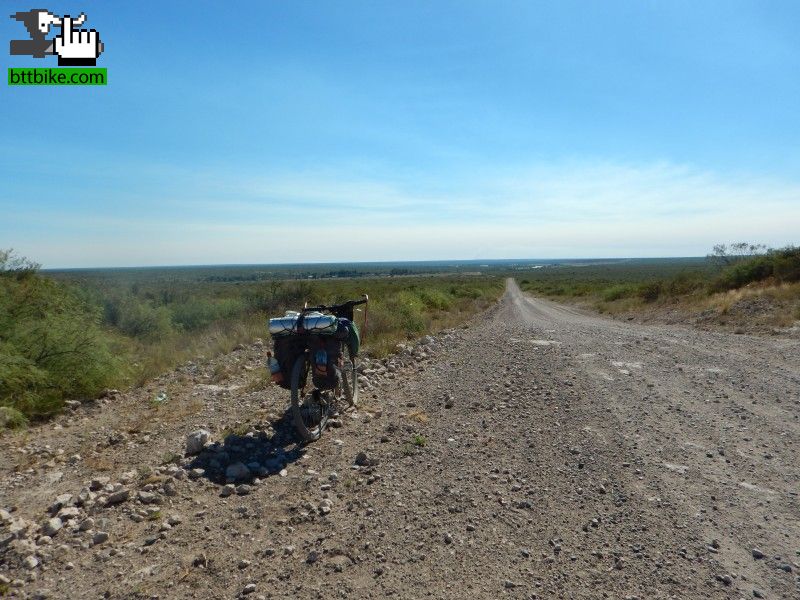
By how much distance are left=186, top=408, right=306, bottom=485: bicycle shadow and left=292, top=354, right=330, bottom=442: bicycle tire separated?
0.55 feet

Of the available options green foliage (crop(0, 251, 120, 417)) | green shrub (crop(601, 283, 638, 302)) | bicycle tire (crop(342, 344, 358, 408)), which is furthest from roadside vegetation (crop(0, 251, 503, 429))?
green shrub (crop(601, 283, 638, 302))

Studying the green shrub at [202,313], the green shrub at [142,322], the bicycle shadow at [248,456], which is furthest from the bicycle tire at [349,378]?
the green shrub at [202,313]

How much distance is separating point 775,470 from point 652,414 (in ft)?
5.89

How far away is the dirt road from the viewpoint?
3.21 metres

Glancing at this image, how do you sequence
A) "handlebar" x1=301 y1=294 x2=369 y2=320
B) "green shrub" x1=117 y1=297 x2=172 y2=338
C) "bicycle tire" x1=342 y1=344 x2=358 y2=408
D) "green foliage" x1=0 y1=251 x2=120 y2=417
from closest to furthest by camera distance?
"handlebar" x1=301 y1=294 x2=369 y2=320
"bicycle tire" x1=342 y1=344 x2=358 y2=408
"green foliage" x1=0 y1=251 x2=120 y2=417
"green shrub" x1=117 y1=297 x2=172 y2=338

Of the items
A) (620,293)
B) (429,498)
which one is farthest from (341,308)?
(620,293)

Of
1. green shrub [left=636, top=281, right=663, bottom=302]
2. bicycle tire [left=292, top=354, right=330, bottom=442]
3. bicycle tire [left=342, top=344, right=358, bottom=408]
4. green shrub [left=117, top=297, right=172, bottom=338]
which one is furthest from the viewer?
green shrub [left=636, top=281, right=663, bottom=302]

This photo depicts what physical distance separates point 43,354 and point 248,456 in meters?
4.73

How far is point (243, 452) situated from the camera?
5477mm

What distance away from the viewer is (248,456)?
538cm

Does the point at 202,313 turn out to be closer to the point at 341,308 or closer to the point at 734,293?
the point at 341,308

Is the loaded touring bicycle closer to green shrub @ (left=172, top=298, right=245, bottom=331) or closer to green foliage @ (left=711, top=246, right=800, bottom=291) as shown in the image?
green shrub @ (left=172, top=298, right=245, bottom=331)

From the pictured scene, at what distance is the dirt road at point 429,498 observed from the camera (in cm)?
321

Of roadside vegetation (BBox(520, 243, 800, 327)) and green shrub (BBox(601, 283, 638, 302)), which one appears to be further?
green shrub (BBox(601, 283, 638, 302))
